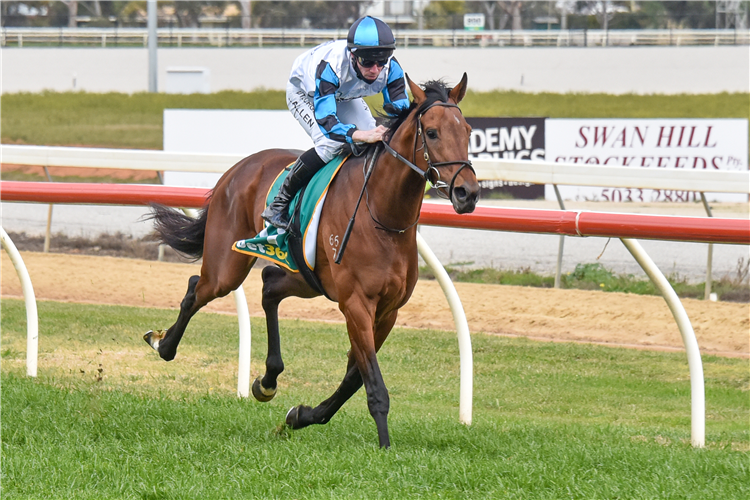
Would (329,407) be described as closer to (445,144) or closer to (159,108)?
(445,144)

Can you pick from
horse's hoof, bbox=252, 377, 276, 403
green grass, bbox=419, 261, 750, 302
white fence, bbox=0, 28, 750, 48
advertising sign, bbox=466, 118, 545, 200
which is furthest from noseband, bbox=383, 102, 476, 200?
white fence, bbox=0, 28, 750, 48

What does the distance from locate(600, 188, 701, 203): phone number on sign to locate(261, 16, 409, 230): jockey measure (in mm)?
8600

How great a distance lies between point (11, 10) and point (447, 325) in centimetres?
4353

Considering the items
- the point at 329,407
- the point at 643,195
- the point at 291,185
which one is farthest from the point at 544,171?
the point at 643,195

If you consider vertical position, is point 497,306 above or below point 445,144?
below

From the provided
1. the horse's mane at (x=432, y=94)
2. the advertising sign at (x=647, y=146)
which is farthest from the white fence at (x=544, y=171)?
the advertising sign at (x=647, y=146)

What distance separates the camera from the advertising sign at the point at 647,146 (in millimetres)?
11906

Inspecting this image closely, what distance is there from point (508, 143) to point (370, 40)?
30.3ft

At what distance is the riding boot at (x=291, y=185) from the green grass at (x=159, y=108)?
63.8ft

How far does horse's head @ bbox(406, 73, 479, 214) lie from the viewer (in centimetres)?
326

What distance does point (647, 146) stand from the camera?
12148 mm

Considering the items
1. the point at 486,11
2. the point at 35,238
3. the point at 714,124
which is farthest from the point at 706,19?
the point at 35,238

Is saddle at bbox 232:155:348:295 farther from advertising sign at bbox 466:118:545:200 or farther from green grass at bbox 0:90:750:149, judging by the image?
green grass at bbox 0:90:750:149

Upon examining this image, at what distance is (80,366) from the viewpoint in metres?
5.59
